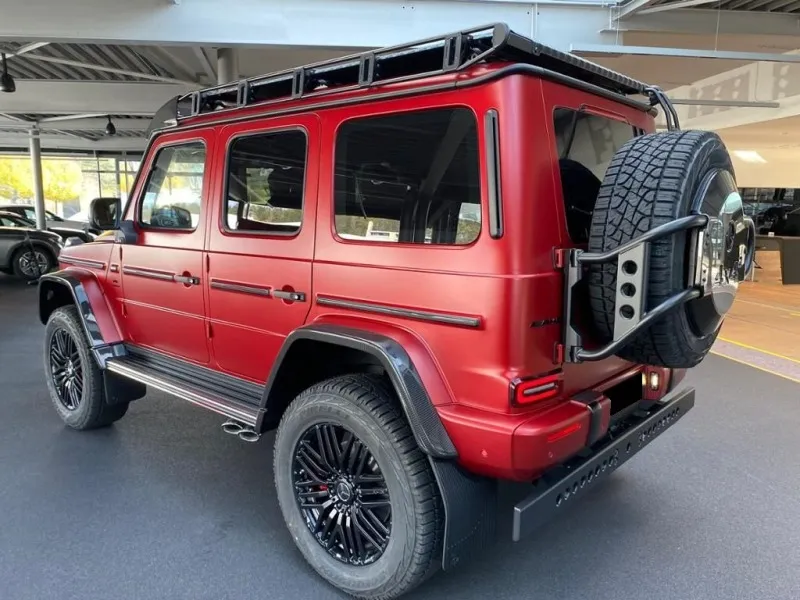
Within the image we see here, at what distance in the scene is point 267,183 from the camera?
3.00 metres

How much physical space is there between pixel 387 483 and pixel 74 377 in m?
3.00

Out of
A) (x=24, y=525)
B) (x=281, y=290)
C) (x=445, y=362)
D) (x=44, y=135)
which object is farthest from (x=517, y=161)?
(x=44, y=135)

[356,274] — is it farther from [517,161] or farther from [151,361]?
[151,361]

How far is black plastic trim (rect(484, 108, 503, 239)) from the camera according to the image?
2.04 metres

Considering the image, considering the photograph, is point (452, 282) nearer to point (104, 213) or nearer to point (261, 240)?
point (261, 240)

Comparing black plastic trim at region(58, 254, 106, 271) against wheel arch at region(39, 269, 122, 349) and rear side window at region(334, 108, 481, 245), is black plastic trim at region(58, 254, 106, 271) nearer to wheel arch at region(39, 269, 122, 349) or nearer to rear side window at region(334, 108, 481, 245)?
wheel arch at region(39, 269, 122, 349)

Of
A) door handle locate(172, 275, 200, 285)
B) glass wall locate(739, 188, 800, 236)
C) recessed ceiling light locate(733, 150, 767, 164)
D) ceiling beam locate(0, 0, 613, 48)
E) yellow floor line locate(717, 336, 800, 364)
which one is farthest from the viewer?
glass wall locate(739, 188, 800, 236)

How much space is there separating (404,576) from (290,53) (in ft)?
34.0

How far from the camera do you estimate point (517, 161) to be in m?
2.04

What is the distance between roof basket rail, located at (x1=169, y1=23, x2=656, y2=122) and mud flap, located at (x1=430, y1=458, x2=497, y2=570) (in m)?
1.49

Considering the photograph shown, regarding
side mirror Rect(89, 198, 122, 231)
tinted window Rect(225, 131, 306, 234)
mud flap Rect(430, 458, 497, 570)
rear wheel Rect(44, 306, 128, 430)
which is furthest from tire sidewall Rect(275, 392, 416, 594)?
side mirror Rect(89, 198, 122, 231)

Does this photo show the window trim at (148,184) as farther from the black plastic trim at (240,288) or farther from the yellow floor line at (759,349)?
the yellow floor line at (759,349)

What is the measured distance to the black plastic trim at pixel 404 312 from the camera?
2.11 metres

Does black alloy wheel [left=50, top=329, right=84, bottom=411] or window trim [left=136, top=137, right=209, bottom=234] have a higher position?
window trim [left=136, top=137, right=209, bottom=234]
